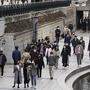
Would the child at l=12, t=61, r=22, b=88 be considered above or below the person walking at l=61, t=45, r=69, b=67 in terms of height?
above

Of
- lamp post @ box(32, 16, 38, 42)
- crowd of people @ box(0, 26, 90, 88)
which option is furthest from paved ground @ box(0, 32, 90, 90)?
lamp post @ box(32, 16, 38, 42)

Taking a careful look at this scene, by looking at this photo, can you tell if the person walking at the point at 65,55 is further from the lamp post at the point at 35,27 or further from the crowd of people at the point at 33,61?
the lamp post at the point at 35,27

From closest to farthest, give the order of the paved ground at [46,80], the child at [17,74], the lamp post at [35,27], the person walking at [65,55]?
the child at [17,74]
the paved ground at [46,80]
the person walking at [65,55]
the lamp post at [35,27]

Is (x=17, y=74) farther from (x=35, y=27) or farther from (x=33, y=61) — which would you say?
(x=35, y=27)

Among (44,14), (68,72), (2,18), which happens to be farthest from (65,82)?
(44,14)

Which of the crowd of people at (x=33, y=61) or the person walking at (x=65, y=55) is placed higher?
the crowd of people at (x=33, y=61)

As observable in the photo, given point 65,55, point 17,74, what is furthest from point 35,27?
point 17,74

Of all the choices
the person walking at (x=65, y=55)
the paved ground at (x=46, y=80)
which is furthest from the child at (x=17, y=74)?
the person walking at (x=65, y=55)

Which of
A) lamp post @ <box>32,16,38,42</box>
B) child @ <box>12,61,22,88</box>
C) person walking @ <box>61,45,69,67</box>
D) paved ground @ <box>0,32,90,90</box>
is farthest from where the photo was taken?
lamp post @ <box>32,16,38,42</box>

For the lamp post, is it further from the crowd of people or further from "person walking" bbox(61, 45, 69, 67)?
"person walking" bbox(61, 45, 69, 67)

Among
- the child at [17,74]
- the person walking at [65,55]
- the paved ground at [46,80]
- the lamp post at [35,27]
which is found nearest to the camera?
the child at [17,74]

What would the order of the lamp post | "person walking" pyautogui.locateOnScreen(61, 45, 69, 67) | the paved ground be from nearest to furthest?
the paved ground < "person walking" pyautogui.locateOnScreen(61, 45, 69, 67) < the lamp post

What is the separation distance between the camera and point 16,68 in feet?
69.3

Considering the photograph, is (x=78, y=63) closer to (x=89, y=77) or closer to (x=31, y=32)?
(x=89, y=77)
